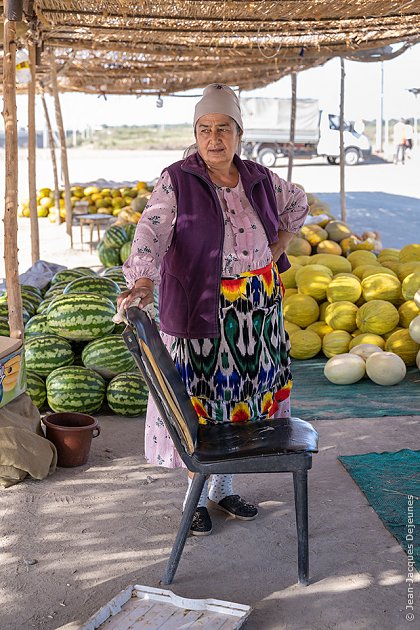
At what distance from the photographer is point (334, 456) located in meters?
4.53

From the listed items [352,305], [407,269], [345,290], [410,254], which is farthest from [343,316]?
[410,254]

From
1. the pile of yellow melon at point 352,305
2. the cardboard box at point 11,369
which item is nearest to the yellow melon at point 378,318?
the pile of yellow melon at point 352,305

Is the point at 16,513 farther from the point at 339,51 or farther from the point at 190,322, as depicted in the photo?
the point at 339,51

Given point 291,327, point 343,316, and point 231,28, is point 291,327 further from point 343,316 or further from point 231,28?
point 231,28

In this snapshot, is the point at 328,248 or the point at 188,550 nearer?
the point at 188,550

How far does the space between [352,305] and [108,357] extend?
220 cm

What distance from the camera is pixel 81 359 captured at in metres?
5.55

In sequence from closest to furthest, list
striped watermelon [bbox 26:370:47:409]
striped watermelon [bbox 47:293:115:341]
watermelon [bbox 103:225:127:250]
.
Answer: striped watermelon [bbox 26:370:47:409] < striped watermelon [bbox 47:293:115:341] < watermelon [bbox 103:225:127:250]

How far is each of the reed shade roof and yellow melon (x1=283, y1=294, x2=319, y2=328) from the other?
2266 mm

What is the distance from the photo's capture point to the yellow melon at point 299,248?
781 cm

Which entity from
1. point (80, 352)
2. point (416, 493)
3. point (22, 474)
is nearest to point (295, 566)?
point (416, 493)

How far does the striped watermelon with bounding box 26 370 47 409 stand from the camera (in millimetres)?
5246

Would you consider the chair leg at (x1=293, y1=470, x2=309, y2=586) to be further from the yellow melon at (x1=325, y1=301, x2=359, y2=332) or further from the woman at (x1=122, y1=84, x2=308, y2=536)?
the yellow melon at (x1=325, y1=301, x2=359, y2=332)

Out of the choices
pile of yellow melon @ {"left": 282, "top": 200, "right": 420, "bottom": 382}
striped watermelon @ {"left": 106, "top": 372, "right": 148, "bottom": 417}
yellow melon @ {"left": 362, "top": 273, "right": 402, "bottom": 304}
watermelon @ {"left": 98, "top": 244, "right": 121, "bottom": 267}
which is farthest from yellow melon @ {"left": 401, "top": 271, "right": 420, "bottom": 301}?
watermelon @ {"left": 98, "top": 244, "right": 121, "bottom": 267}
